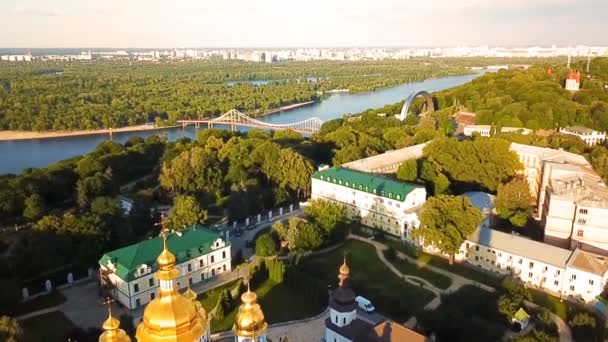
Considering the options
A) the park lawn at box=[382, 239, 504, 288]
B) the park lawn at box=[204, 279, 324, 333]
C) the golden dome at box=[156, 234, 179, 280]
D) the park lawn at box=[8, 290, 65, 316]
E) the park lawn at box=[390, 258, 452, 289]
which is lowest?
the park lawn at box=[8, 290, 65, 316]

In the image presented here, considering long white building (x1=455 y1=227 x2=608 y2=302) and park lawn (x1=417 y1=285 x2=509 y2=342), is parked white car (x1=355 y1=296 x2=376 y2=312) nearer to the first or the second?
park lawn (x1=417 y1=285 x2=509 y2=342)

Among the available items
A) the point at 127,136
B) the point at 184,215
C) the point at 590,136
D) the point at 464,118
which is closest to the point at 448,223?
the point at 184,215

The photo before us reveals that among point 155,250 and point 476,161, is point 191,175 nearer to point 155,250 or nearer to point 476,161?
point 155,250

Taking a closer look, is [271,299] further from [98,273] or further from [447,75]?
[447,75]

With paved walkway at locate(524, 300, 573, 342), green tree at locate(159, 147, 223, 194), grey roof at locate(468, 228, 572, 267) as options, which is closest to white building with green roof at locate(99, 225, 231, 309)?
green tree at locate(159, 147, 223, 194)

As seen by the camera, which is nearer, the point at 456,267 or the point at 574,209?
the point at 456,267

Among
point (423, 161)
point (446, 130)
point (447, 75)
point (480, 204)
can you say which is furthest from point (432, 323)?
point (447, 75)

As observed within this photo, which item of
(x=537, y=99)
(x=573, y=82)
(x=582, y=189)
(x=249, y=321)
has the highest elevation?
(x=573, y=82)
